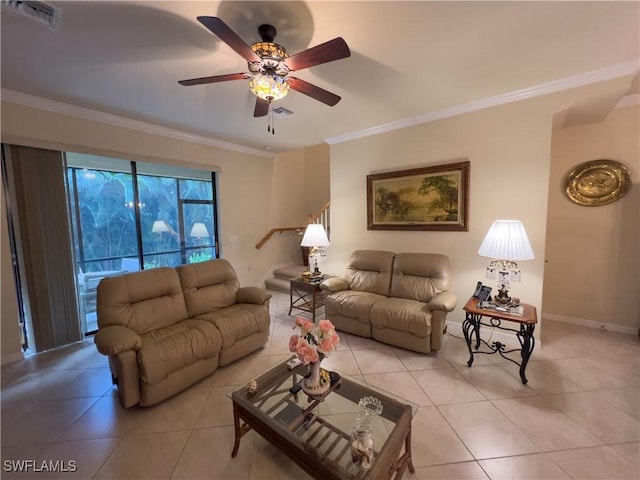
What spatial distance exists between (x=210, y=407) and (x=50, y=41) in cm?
289

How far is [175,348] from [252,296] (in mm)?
933

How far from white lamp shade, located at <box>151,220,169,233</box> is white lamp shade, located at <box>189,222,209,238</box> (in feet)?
1.32

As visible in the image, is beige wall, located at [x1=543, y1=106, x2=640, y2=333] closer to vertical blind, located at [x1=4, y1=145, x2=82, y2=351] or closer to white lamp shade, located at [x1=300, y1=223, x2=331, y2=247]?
white lamp shade, located at [x1=300, y1=223, x2=331, y2=247]

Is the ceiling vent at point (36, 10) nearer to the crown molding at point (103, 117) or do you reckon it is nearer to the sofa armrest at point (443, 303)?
the crown molding at point (103, 117)

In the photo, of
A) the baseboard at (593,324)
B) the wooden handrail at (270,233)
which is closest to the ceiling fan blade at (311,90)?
the wooden handrail at (270,233)

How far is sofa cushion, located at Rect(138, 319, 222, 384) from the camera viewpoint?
6.33 feet

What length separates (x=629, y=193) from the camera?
9.59ft

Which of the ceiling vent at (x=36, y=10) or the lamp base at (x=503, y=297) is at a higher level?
the ceiling vent at (x=36, y=10)

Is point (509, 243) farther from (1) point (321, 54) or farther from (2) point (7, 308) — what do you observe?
(2) point (7, 308)

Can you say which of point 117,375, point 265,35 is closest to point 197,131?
point 265,35

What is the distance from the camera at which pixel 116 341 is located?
6.17ft

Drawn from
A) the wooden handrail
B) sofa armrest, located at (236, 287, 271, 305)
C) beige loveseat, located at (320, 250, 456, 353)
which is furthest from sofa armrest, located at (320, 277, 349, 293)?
the wooden handrail

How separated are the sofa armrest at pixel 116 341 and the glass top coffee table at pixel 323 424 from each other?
0.92m

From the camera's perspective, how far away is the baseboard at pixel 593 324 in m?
3.02
